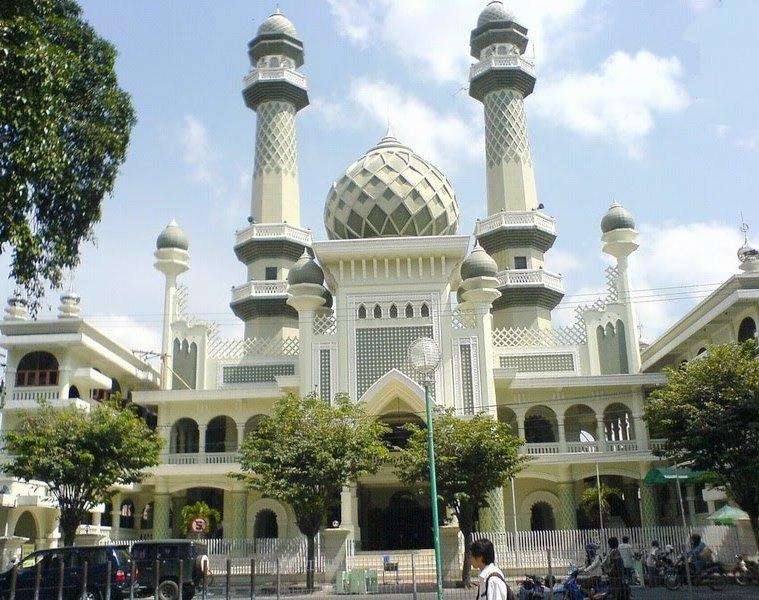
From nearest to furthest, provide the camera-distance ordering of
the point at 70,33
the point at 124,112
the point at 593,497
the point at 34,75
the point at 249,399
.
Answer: the point at 34,75
the point at 70,33
the point at 124,112
the point at 593,497
the point at 249,399

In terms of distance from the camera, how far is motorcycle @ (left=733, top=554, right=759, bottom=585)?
64.2 ft

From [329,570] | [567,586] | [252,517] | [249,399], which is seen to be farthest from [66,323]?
[567,586]

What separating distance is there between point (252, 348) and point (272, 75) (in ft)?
46.5

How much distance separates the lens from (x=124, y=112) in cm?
1405

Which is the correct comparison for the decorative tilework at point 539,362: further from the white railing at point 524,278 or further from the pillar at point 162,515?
the pillar at point 162,515

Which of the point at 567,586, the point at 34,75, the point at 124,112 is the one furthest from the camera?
the point at 567,586

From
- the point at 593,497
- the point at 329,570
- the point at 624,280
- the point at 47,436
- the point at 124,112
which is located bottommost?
the point at 329,570

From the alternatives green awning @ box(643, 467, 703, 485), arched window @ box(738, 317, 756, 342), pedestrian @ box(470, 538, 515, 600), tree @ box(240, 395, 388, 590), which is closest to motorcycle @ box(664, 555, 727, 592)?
green awning @ box(643, 467, 703, 485)

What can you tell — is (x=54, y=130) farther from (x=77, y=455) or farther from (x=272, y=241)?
(x=272, y=241)

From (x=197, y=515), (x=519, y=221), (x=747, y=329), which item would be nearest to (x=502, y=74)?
(x=519, y=221)

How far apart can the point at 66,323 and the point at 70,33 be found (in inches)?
780

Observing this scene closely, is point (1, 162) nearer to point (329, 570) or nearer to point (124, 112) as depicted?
point (124, 112)

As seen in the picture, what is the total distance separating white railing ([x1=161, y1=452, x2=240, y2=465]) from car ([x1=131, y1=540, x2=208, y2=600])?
12.3 m

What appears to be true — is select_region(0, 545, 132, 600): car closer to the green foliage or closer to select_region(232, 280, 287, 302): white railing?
the green foliage
